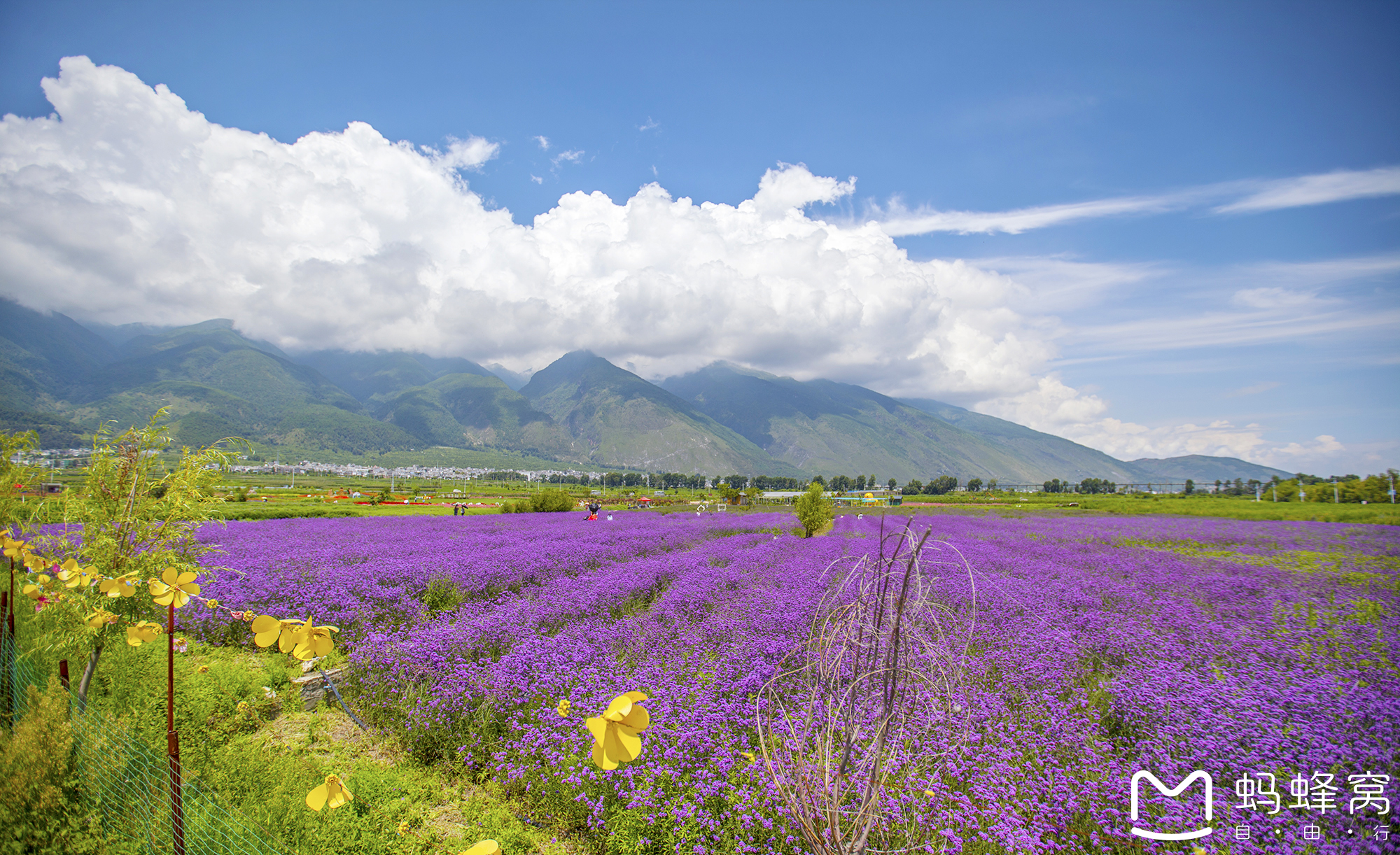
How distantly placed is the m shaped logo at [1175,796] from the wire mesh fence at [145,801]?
21.2 ft

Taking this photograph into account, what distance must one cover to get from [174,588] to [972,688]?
736 cm

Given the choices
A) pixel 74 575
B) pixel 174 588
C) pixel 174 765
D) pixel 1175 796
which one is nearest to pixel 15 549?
pixel 74 575

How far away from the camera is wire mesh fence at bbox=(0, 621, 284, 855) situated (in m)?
3.95

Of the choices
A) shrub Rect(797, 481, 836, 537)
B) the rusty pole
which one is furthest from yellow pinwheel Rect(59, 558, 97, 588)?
shrub Rect(797, 481, 836, 537)

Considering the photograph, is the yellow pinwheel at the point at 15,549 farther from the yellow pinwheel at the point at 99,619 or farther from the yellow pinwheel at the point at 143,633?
the yellow pinwheel at the point at 143,633

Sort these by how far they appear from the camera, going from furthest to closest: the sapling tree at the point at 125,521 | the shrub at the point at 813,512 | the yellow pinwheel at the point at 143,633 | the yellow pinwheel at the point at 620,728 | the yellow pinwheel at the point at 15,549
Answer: the shrub at the point at 813,512 < the sapling tree at the point at 125,521 < the yellow pinwheel at the point at 15,549 < the yellow pinwheel at the point at 143,633 < the yellow pinwheel at the point at 620,728

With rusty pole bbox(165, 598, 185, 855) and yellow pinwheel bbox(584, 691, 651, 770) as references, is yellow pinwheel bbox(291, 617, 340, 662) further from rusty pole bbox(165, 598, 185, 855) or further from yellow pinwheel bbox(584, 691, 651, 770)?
yellow pinwheel bbox(584, 691, 651, 770)

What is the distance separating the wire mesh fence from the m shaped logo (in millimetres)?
6452

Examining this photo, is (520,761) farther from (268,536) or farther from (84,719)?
(268,536)

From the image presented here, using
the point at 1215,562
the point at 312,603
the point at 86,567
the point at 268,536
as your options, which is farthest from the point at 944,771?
the point at 268,536

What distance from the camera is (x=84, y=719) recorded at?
16.4 feet

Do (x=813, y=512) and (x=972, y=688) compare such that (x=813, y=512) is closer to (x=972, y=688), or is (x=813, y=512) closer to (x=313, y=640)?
(x=972, y=688)

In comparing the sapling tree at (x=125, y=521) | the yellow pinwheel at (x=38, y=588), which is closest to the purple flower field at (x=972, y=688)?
the sapling tree at (x=125, y=521)

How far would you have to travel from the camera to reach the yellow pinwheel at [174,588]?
324 cm
